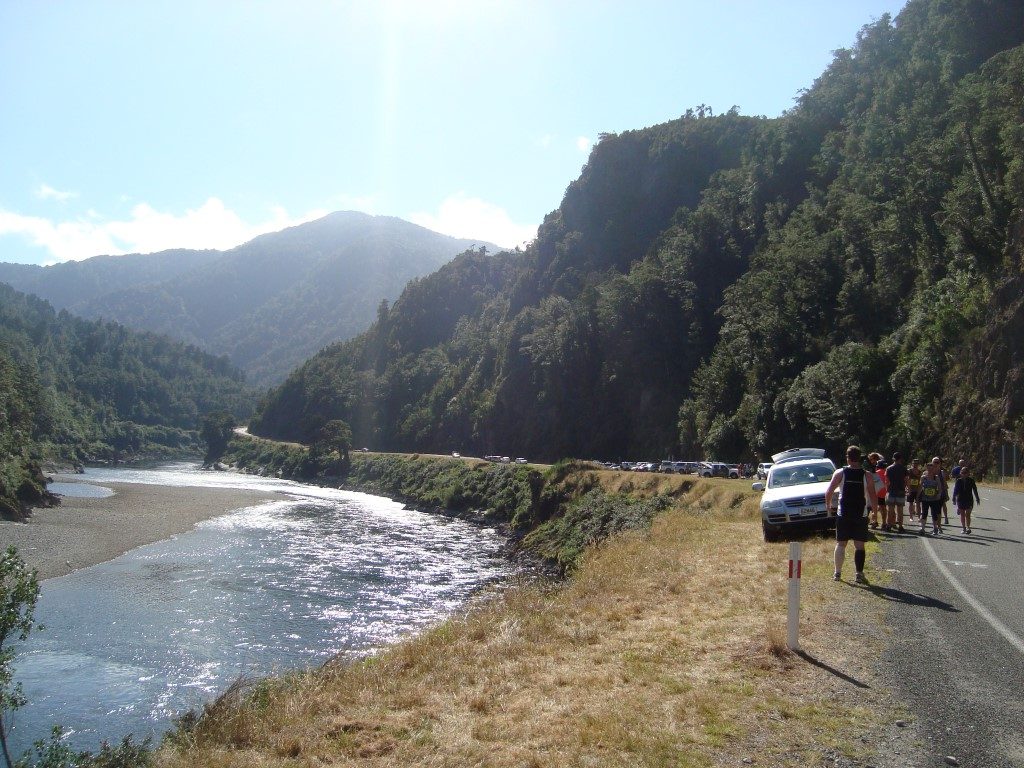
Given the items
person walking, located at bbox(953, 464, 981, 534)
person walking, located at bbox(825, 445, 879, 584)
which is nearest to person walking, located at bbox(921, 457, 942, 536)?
person walking, located at bbox(953, 464, 981, 534)

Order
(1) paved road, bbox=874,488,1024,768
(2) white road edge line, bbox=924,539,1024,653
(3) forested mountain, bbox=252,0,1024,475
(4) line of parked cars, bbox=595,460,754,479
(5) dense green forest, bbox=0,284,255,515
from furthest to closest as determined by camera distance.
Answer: (5) dense green forest, bbox=0,284,255,515
(4) line of parked cars, bbox=595,460,754,479
(3) forested mountain, bbox=252,0,1024,475
(2) white road edge line, bbox=924,539,1024,653
(1) paved road, bbox=874,488,1024,768

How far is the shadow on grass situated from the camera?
23.7 feet

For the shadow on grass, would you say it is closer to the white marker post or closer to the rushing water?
the white marker post

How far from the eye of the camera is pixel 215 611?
27.7 metres

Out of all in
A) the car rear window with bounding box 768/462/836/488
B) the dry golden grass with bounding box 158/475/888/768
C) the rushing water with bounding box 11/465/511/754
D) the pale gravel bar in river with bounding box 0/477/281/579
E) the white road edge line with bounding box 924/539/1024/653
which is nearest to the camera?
the dry golden grass with bounding box 158/475/888/768

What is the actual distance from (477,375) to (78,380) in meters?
127

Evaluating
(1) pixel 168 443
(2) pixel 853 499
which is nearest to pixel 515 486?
(2) pixel 853 499

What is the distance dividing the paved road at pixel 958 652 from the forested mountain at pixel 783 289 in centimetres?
2987

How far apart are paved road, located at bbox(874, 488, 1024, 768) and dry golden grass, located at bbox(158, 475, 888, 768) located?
0.37 metres

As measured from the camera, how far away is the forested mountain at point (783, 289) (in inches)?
1786

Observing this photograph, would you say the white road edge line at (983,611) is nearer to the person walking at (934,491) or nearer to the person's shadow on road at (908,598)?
the person's shadow on road at (908,598)

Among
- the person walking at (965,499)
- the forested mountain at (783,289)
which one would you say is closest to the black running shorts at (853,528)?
the person walking at (965,499)

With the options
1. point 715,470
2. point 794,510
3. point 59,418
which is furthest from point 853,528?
point 59,418

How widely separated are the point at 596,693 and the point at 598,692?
1.3 inches
